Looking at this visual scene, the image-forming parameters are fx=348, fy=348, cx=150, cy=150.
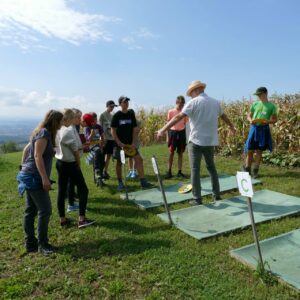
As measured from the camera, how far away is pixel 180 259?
3.99 metres

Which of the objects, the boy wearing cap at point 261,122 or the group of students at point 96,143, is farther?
the boy wearing cap at point 261,122

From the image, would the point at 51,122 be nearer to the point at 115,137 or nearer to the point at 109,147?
the point at 115,137

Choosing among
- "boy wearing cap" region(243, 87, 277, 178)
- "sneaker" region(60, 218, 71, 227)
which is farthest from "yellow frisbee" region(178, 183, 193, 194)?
"sneaker" region(60, 218, 71, 227)

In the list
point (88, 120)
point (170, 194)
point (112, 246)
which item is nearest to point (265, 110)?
point (170, 194)

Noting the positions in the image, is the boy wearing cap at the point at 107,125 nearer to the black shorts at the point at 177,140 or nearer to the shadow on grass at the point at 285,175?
the black shorts at the point at 177,140

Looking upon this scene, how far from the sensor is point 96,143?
24.4 ft

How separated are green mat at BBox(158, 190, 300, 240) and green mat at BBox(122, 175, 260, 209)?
27.8 inches

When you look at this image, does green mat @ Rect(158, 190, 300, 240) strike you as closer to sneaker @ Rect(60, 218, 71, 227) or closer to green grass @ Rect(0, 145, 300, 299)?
green grass @ Rect(0, 145, 300, 299)

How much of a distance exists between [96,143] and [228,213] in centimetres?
332

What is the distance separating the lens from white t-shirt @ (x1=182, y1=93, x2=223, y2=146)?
5578mm

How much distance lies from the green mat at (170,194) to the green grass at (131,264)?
0.39 m

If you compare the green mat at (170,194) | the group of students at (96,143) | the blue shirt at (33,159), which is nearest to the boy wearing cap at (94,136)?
the group of students at (96,143)

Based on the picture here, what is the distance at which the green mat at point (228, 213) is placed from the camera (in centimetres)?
484

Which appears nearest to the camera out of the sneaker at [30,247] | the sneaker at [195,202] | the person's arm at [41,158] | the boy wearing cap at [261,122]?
the person's arm at [41,158]
